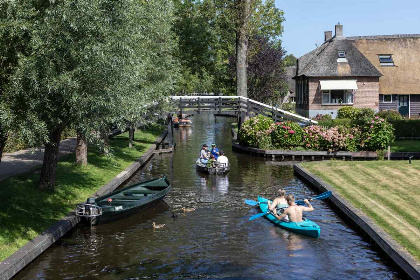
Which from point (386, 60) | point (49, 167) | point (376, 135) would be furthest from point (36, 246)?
point (386, 60)

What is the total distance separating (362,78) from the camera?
4822cm

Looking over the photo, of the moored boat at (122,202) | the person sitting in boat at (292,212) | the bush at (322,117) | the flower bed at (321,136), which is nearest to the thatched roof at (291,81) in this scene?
the bush at (322,117)

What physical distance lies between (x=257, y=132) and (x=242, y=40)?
9976mm

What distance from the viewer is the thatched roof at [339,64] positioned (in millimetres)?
48031

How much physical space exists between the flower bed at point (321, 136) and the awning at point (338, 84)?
15.3m

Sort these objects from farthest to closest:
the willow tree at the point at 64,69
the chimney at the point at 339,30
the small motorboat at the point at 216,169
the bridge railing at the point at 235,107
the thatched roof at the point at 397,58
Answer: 1. the chimney at the point at 339,30
2. the thatched roof at the point at 397,58
3. the bridge railing at the point at 235,107
4. the small motorboat at the point at 216,169
5. the willow tree at the point at 64,69

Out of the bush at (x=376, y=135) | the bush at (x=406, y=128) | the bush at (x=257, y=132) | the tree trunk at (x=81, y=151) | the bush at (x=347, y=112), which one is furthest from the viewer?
the bush at (x=347, y=112)

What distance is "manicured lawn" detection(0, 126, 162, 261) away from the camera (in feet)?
46.7

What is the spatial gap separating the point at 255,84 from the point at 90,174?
1522 inches

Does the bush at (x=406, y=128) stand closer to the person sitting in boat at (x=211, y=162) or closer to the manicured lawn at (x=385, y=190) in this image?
the manicured lawn at (x=385, y=190)

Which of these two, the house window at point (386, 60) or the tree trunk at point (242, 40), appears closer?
the tree trunk at point (242, 40)

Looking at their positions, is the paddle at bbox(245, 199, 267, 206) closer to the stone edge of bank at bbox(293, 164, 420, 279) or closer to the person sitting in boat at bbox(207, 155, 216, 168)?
the stone edge of bank at bbox(293, 164, 420, 279)

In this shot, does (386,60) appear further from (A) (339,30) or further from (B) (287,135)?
(B) (287,135)

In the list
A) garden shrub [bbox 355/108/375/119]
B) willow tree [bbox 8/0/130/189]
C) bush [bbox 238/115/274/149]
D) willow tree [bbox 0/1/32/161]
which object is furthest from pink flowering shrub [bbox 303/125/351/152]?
willow tree [bbox 0/1/32/161]
